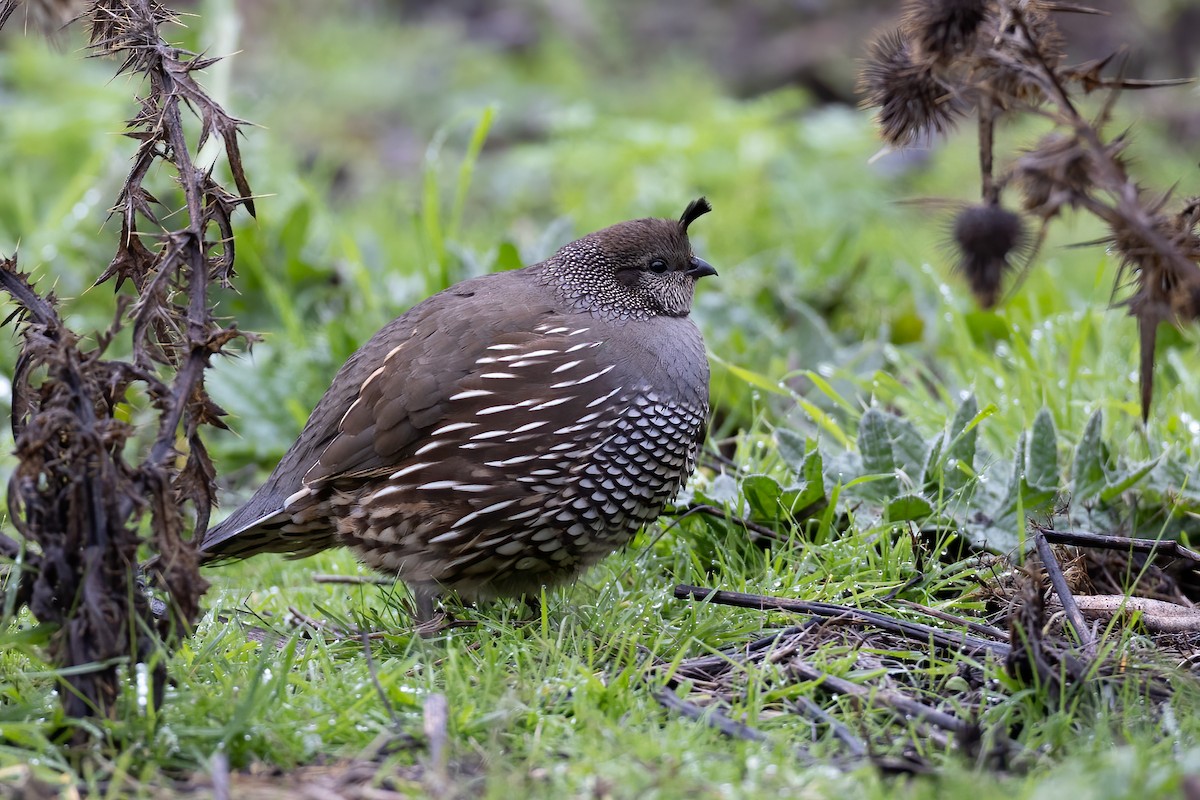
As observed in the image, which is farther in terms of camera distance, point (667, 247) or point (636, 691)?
point (667, 247)

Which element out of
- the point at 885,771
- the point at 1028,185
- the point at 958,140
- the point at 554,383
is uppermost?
the point at 958,140

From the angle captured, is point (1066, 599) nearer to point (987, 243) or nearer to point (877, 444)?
point (877, 444)

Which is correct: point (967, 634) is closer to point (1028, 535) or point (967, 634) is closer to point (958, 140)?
point (1028, 535)

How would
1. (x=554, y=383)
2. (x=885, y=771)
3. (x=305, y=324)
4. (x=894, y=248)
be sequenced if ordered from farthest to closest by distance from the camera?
(x=894, y=248)
(x=305, y=324)
(x=554, y=383)
(x=885, y=771)

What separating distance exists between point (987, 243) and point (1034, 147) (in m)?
0.46

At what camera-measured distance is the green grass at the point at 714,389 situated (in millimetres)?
2844

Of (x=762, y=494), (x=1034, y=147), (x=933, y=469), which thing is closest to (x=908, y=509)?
(x=933, y=469)

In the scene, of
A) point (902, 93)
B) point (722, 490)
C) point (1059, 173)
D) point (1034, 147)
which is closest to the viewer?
point (1059, 173)

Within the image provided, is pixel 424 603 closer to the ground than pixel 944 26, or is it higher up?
closer to the ground

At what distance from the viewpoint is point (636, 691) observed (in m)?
3.23

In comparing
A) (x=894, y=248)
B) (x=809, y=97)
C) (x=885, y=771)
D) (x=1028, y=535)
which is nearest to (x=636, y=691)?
(x=885, y=771)

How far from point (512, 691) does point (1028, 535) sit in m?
1.94

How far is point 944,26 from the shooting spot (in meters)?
3.57

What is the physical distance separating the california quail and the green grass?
24cm
